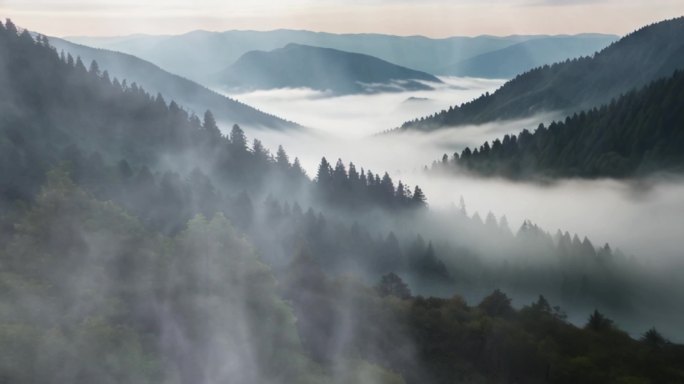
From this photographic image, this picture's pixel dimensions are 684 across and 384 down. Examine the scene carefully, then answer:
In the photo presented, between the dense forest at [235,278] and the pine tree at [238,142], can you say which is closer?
the dense forest at [235,278]

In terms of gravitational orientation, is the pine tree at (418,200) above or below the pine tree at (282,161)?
below

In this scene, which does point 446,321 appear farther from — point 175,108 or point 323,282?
point 175,108

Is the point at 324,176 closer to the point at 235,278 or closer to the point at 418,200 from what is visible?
the point at 418,200

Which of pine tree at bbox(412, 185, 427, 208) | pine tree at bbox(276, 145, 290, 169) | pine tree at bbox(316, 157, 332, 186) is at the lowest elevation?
pine tree at bbox(412, 185, 427, 208)

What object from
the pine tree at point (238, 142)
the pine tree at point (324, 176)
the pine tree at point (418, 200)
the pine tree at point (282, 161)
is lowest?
the pine tree at point (418, 200)

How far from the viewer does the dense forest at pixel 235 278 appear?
30.0 meters

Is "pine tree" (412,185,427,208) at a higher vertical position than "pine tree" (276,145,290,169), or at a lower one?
lower

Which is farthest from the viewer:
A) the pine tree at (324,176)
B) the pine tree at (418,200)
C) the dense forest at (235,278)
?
the pine tree at (418,200)

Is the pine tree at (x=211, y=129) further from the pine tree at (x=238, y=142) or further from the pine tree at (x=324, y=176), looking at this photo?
the pine tree at (x=324, y=176)

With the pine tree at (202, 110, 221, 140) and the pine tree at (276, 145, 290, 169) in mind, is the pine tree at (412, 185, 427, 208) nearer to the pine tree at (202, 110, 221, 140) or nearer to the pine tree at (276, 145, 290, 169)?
the pine tree at (276, 145, 290, 169)

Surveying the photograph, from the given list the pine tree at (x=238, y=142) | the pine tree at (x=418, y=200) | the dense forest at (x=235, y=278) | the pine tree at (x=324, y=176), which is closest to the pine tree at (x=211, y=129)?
the dense forest at (x=235, y=278)

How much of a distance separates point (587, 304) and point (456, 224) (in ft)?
158

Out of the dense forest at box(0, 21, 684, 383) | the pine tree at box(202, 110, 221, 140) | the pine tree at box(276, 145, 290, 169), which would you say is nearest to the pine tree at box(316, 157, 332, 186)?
the dense forest at box(0, 21, 684, 383)

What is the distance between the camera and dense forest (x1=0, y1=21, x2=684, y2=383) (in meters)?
30.0
